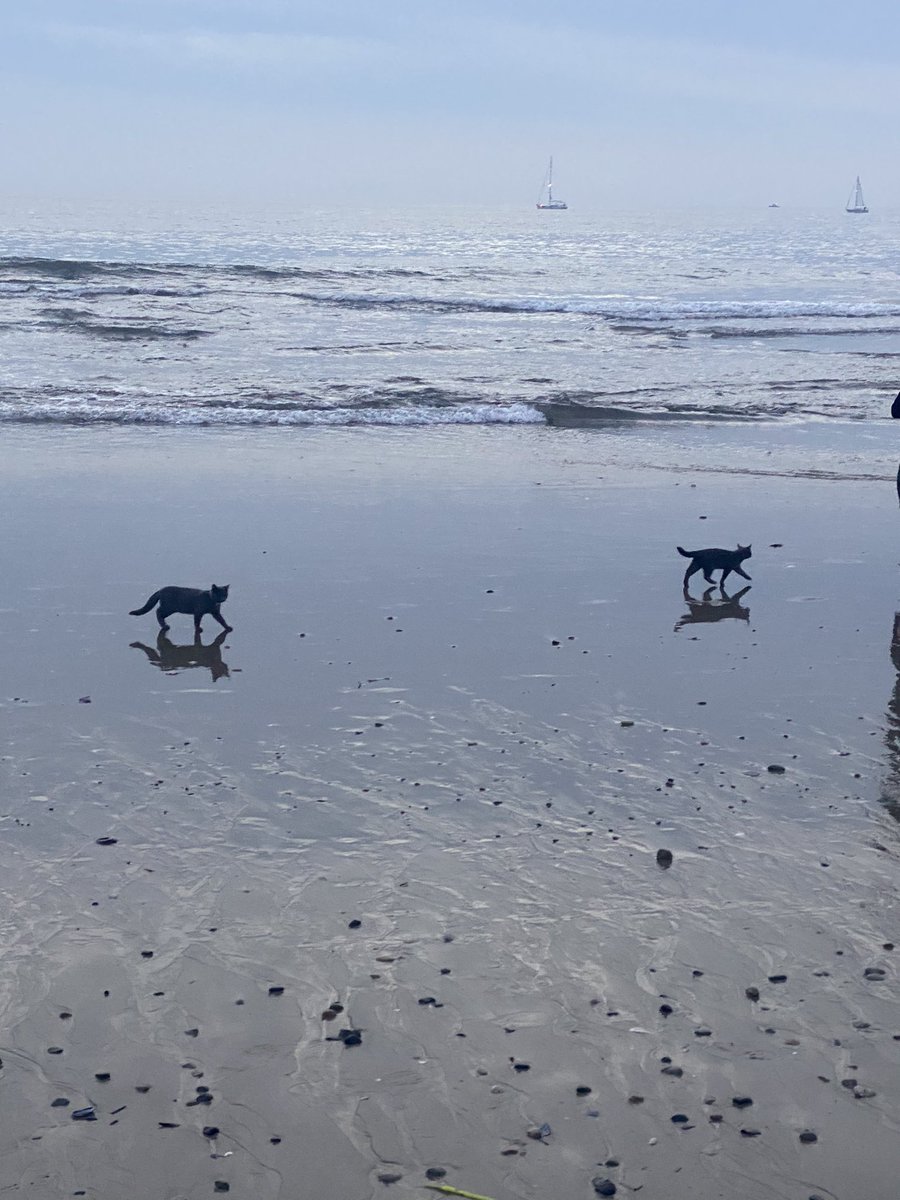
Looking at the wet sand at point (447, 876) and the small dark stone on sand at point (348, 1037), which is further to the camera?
the small dark stone on sand at point (348, 1037)

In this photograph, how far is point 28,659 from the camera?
319 inches

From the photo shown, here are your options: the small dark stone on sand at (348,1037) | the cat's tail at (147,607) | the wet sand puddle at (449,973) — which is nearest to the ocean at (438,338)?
the cat's tail at (147,607)

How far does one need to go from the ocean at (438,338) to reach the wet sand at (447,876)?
7.77m

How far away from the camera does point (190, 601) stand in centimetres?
855

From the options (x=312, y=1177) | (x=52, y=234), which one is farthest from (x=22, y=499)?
(x=52, y=234)

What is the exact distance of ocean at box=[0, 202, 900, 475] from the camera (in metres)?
18.7

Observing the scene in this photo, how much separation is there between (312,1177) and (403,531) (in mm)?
7950

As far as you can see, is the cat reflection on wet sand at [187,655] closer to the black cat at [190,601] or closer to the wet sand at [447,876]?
the wet sand at [447,876]

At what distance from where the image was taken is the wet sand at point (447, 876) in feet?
13.3

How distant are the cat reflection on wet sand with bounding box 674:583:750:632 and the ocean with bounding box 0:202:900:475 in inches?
241

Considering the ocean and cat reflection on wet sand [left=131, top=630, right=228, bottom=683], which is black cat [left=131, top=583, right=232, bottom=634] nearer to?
cat reflection on wet sand [left=131, top=630, right=228, bottom=683]

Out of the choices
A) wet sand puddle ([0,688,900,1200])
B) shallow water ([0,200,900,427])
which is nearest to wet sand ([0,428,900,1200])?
wet sand puddle ([0,688,900,1200])

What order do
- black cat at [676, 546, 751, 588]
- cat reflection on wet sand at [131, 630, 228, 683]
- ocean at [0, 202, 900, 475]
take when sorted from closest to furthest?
cat reflection on wet sand at [131, 630, 228, 683]
black cat at [676, 546, 751, 588]
ocean at [0, 202, 900, 475]

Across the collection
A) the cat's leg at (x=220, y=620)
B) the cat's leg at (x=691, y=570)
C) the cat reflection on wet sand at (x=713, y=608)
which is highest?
the cat's leg at (x=691, y=570)
